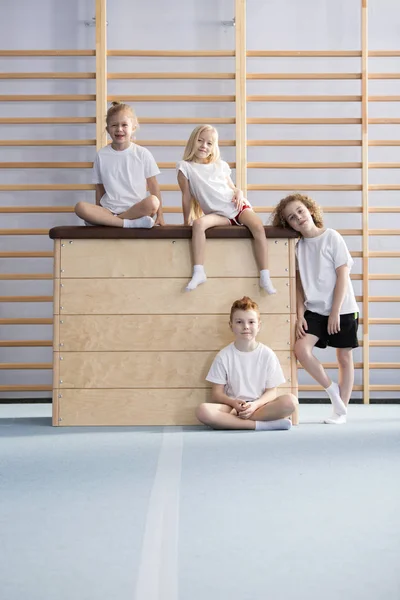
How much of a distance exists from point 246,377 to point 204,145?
3.94ft

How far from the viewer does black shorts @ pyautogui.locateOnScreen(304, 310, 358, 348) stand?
3.88 metres

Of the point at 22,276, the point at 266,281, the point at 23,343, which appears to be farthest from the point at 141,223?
the point at 23,343

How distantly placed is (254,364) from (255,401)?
17cm

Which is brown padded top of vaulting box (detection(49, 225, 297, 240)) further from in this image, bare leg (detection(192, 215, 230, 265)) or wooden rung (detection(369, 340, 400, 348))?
wooden rung (detection(369, 340, 400, 348))

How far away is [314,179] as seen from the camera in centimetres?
495

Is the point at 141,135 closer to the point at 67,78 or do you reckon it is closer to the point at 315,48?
the point at 67,78

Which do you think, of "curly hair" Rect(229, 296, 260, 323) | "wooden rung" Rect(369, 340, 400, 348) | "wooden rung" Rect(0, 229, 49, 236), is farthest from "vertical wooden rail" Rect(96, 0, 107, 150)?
"wooden rung" Rect(369, 340, 400, 348)

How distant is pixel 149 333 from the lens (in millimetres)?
3701

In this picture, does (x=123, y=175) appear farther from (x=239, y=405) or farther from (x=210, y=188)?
(x=239, y=405)

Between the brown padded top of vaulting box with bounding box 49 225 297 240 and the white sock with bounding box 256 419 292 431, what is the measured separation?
88 cm

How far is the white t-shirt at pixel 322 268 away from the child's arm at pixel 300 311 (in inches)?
1.1

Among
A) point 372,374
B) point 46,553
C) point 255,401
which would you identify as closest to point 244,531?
point 46,553

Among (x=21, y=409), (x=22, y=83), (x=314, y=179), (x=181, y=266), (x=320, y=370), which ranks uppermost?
(x=22, y=83)

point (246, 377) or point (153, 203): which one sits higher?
point (153, 203)
